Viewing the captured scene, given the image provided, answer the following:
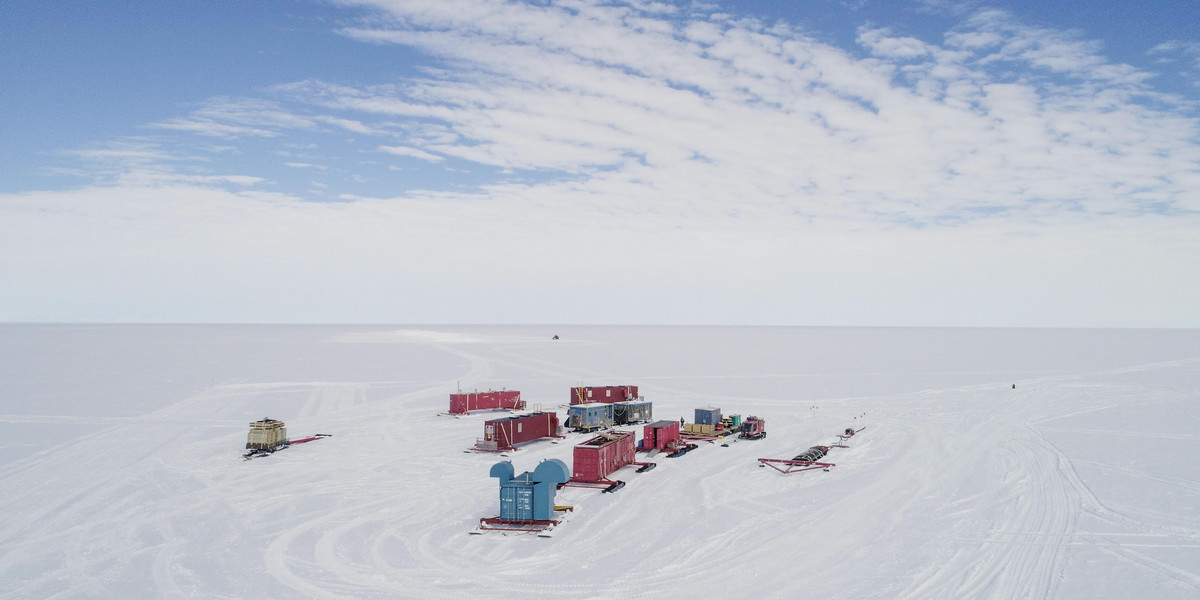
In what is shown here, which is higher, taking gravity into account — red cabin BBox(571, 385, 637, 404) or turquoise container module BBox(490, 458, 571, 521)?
red cabin BBox(571, 385, 637, 404)

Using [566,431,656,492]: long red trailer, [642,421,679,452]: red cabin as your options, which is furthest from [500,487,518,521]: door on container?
[642,421,679,452]: red cabin

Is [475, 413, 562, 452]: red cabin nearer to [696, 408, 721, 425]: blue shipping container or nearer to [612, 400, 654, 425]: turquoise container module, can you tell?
[612, 400, 654, 425]: turquoise container module

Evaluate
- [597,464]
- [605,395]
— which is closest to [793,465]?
[597,464]

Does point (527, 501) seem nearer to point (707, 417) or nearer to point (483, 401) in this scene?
point (707, 417)

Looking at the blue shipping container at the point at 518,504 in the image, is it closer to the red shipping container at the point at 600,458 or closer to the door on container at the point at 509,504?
the door on container at the point at 509,504

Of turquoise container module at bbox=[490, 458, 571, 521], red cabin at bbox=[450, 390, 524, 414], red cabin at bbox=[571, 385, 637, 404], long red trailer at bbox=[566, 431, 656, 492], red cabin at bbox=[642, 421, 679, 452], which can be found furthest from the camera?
red cabin at bbox=[571, 385, 637, 404]

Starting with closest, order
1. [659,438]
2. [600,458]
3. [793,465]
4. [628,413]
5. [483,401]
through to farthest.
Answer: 1. [600,458]
2. [793,465]
3. [659,438]
4. [628,413]
5. [483,401]

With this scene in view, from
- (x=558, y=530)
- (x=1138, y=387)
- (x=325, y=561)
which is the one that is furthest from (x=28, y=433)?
(x=1138, y=387)
